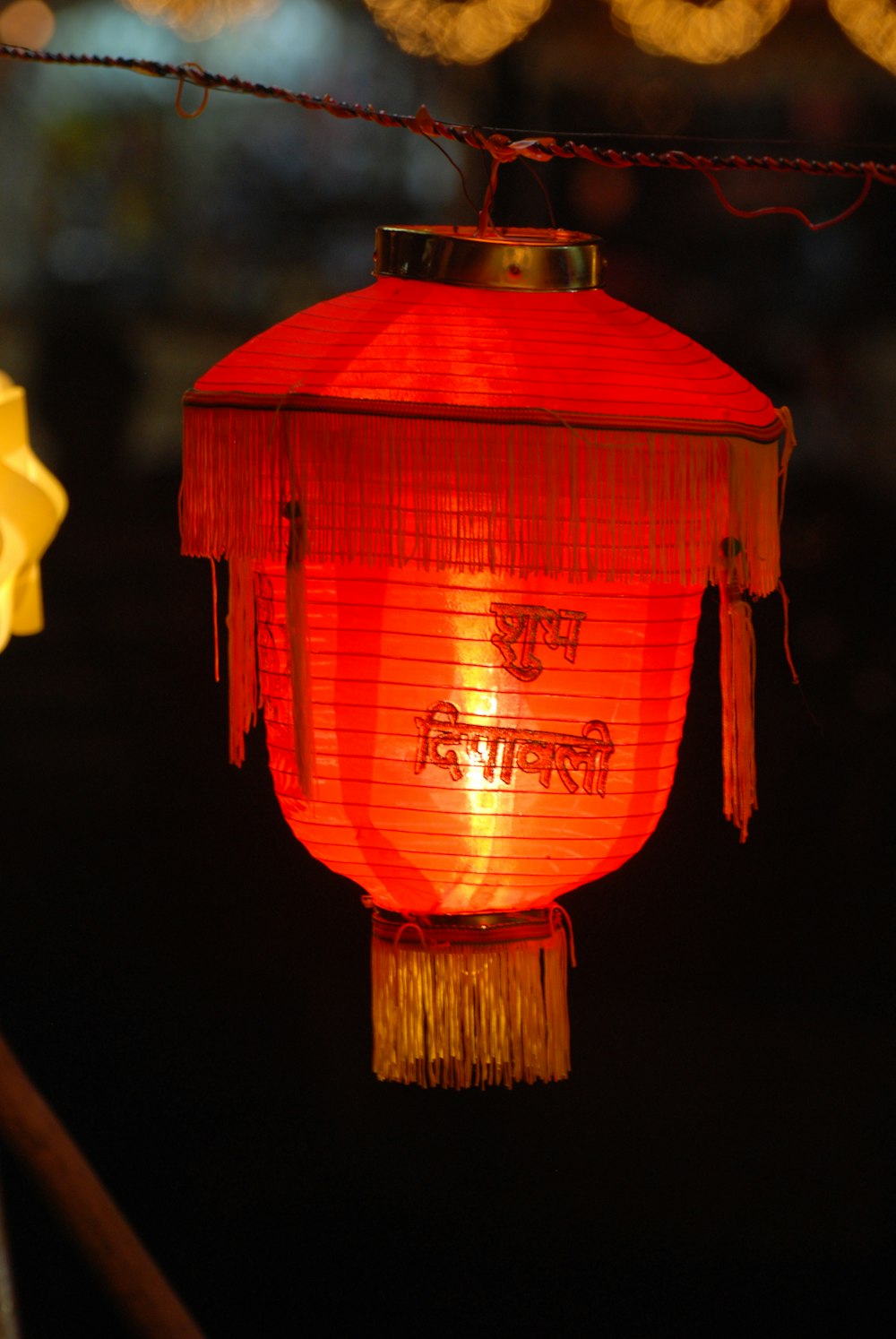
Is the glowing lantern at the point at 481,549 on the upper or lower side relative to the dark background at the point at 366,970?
upper

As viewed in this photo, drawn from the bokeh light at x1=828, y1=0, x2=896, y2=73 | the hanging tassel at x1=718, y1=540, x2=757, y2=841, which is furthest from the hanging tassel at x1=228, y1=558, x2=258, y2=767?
the bokeh light at x1=828, y1=0, x2=896, y2=73

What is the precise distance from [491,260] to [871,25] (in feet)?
2.47

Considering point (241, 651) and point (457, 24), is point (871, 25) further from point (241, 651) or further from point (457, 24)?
point (241, 651)

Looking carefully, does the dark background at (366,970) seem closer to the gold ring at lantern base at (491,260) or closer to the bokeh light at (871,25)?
the bokeh light at (871,25)

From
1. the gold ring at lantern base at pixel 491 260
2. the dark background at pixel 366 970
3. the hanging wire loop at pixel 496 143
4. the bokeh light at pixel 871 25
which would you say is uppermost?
the bokeh light at pixel 871 25

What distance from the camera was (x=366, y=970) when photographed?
2041mm

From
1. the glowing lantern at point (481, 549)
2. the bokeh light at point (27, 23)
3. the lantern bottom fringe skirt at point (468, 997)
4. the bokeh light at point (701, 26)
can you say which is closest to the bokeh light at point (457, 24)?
the bokeh light at point (701, 26)

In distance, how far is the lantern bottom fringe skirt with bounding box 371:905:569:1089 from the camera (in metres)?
1.36

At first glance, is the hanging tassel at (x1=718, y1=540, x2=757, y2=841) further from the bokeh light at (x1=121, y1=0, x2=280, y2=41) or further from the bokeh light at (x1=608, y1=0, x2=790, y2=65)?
the bokeh light at (x1=121, y1=0, x2=280, y2=41)

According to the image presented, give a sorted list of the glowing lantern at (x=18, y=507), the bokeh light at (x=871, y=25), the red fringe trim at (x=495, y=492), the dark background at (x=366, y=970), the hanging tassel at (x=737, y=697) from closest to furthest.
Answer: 1. the glowing lantern at (x=18, y=507)
2. the red fringe trim at (x=495, y=492)
3. the hanging tassel at (x=737, y=697)
4. the bokeh light at (x=871, y=25)
5. the dark background at (x=366, y=970)

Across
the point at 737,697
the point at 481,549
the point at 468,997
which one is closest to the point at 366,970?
the point at 468,997

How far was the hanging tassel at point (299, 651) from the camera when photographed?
3.99 feet

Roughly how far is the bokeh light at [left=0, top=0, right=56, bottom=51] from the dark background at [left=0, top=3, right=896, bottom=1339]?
6.6 inches

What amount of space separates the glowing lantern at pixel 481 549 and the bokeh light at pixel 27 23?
73 centimetres
